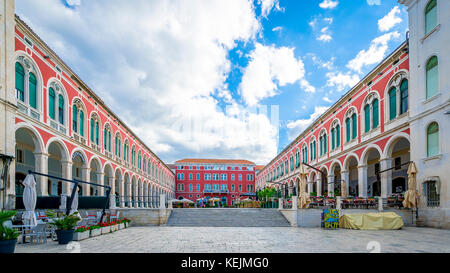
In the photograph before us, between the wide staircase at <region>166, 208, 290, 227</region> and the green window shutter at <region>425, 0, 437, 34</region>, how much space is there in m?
14.1

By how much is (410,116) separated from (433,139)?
2.00 meters

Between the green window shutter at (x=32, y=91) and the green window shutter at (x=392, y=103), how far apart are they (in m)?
22.2

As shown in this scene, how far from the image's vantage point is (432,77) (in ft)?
52.8

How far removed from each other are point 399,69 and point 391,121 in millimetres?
3366

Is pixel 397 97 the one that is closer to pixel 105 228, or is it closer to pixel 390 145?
pixel 390 145

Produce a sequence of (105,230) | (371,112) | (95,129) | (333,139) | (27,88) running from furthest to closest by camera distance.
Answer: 1. (333,139)
2. (95,129)
3. (371,112)
4. (27,88)
5. (105,230)

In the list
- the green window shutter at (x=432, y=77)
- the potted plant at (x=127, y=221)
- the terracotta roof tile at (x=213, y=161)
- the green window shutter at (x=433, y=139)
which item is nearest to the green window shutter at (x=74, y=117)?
the potted plant at (x=127, y=221)

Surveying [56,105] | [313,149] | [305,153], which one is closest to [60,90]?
[56,105]

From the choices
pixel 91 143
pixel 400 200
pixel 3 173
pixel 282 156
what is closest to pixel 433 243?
pixel 400 200

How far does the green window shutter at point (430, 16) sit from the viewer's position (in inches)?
636

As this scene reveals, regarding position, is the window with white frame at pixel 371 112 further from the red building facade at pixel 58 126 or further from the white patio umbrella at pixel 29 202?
the white patio umbrella at pixel 29 202

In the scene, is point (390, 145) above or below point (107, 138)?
below

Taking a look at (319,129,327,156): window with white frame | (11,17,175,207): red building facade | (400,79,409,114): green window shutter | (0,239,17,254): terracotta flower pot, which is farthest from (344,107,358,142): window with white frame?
(0,239,17,254): terracotta flower pot
